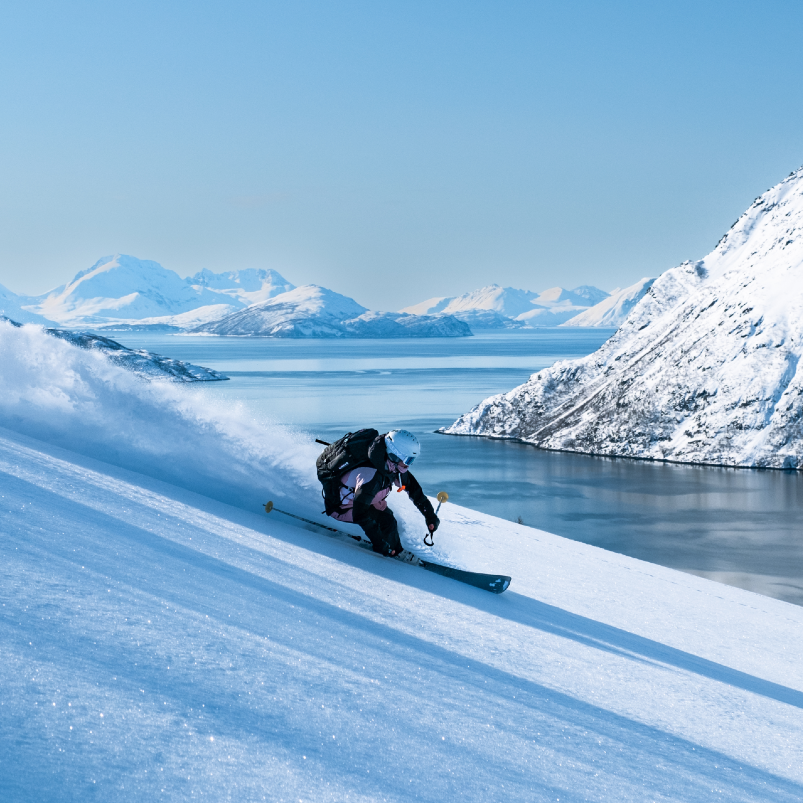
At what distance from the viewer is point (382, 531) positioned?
9.41 meters

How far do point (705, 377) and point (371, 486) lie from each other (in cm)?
7875

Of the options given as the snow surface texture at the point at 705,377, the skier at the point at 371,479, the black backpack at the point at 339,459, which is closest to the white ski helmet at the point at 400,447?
the skier at the point at 371,479

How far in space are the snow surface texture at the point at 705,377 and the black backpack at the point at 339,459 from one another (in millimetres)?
70258

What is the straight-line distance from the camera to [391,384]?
14050cm

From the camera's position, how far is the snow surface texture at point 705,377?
248 ft

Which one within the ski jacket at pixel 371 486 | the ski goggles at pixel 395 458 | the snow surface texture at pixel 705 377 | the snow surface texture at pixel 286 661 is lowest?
the snow surface texture at pixel 286 661

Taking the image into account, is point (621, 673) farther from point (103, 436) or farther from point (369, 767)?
point (103, 436)

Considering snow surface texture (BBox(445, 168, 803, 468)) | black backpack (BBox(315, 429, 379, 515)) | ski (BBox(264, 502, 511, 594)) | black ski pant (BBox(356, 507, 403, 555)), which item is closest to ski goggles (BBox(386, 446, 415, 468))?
black backpack (BBox(315, 429, 379, 515))

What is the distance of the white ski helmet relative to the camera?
28.7 ft

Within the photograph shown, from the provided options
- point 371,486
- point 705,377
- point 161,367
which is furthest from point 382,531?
point 161,367

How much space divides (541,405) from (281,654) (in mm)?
90029

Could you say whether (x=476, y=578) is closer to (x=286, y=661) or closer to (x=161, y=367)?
(x=286, y=661)

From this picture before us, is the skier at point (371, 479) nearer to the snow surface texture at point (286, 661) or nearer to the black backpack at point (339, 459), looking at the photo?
the black backpack at point (339, 459)

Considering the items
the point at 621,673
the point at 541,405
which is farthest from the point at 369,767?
the point at 541,405
